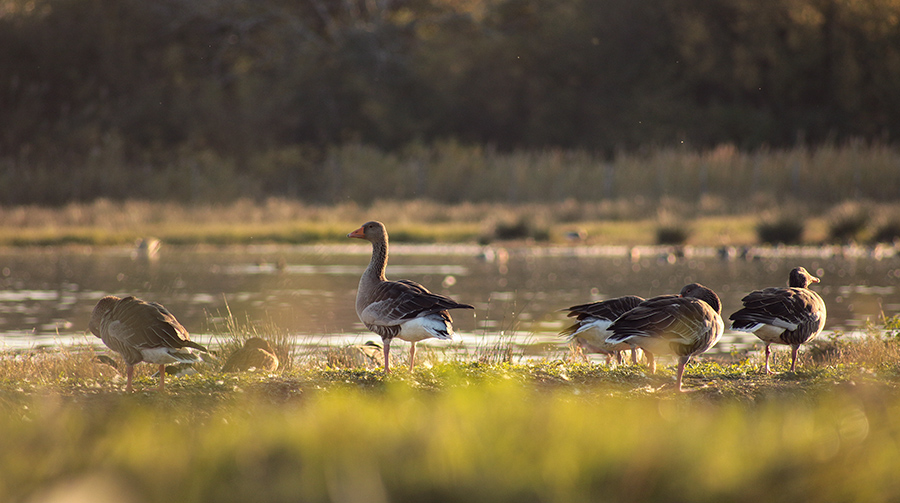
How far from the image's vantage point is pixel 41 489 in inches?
173

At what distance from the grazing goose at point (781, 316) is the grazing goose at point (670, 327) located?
972 millimetres

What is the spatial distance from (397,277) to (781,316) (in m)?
15.7

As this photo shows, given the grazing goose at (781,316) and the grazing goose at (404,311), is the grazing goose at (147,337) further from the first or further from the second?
the grazing goose at (781,316)

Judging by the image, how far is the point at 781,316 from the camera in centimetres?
1062

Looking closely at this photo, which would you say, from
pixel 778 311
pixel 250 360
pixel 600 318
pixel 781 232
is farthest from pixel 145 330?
pixel 781 232

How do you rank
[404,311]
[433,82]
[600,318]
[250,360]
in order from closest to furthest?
[404,311] < [600,318] < [250,360] < [433,82]

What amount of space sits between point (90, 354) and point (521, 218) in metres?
27.4

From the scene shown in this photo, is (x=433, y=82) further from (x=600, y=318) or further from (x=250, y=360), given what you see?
(x=600, y=318)

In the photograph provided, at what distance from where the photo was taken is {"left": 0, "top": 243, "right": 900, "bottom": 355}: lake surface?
17.9 metres

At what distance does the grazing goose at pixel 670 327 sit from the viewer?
31.2 ft

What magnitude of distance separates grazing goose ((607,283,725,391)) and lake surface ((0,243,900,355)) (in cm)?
388

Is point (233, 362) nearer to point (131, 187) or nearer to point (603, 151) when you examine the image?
point (131, 187)

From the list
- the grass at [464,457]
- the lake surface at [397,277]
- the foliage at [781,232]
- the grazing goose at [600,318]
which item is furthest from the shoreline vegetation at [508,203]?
the grass at [464,457]

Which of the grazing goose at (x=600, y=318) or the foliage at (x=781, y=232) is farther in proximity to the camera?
the foliage at (x=781, y=232)
